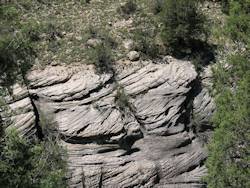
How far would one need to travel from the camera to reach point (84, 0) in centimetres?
2464

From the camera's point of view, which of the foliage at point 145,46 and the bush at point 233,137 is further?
the foliage at point 145,46

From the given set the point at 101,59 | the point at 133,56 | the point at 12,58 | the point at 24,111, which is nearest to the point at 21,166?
the point at 12,58

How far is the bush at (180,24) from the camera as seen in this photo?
72.7ft

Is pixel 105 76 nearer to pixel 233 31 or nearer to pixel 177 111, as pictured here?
pixel 177 111

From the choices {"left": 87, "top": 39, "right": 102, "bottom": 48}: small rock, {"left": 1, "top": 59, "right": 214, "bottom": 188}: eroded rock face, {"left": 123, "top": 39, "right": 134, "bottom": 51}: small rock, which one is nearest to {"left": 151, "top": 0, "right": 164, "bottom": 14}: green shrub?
{"left": 123, "top": 39, "right": 134, "bottom": 51}: small rock

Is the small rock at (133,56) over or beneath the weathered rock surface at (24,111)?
over

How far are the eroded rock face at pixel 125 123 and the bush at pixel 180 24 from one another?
162cm

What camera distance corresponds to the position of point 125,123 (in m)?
20.6

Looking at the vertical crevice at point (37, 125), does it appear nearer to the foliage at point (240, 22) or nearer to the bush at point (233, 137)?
the bush at point (233, 137)

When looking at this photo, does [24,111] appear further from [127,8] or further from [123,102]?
[127,8]

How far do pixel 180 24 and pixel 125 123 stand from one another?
502 cm

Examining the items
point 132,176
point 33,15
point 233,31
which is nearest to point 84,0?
point 33,15

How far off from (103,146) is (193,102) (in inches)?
171

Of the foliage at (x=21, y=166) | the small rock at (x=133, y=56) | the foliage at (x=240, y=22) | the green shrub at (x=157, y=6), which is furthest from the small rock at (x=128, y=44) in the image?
the foliage at (x=21, y=166)
